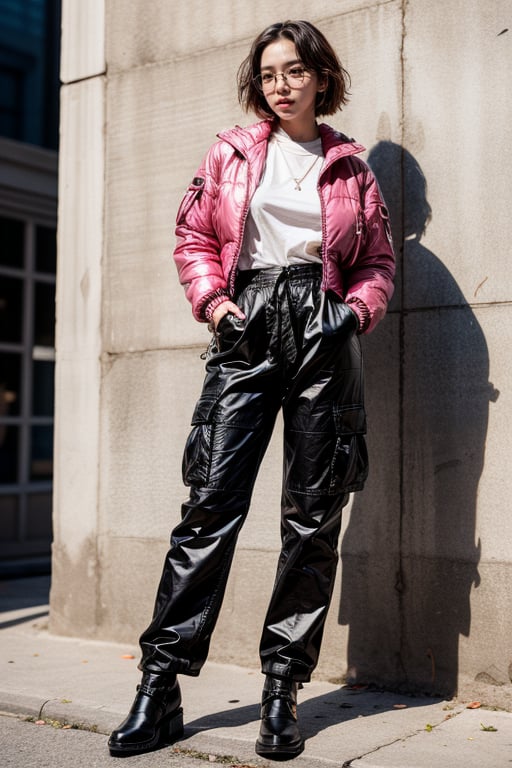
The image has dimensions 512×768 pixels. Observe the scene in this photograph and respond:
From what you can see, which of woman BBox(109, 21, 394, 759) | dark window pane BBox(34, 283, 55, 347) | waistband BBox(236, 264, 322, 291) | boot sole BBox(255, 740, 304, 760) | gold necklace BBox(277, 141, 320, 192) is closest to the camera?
boot sole BBox(255, 740, 304, 760)

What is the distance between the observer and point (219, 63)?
5000 millimetres

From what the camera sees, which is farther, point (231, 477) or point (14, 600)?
point (14, 600)

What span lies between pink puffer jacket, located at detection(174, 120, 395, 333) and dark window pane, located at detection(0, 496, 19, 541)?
20.4ft

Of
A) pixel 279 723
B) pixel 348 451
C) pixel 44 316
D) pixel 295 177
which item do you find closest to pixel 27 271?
pixel 44 316


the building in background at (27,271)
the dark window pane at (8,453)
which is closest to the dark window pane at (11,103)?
the building in background at (27,271)

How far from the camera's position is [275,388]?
3631 mm

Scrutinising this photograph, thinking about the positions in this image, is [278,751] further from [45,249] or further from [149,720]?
[45,249]

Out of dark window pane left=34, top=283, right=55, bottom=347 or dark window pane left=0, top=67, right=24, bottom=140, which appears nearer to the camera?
dark window pane left=0, top=67, right=24, bottom=140

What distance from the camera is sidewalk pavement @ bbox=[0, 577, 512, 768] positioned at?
3352 mm

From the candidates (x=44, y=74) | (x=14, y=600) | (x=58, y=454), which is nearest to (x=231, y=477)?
(x=58, y=454)

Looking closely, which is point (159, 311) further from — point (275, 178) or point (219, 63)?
point (275, 178)

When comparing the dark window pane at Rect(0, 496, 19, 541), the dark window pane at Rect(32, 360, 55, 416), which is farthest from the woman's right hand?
the dark window pane at Rect(32, 360, 55, 416)

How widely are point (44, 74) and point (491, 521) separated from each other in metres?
7.50

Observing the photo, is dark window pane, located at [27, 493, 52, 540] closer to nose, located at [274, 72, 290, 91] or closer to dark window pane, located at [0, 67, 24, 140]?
dark window pane, located at [0, 67, 24, 140]
